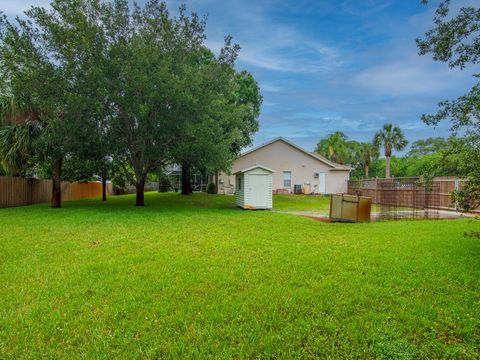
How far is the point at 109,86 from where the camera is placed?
42.8 feet

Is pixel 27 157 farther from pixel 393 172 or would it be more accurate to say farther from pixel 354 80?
pixel 393 172

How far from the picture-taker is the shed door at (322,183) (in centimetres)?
2988

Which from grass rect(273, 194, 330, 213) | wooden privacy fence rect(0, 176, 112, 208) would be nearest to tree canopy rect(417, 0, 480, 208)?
Answer: grass rect(273, 194, 330, 213)

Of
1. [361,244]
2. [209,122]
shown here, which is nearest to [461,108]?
[361,244]

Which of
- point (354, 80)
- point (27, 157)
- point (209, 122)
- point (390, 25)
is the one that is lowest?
point (27, 157)

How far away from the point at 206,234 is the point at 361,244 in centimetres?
384

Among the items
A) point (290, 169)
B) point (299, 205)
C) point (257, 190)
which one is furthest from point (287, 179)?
point (257, 190)

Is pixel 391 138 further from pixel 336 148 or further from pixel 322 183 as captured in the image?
pixel 322 183

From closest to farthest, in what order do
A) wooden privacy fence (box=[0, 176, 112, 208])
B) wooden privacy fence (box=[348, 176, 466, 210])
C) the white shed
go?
wooden privacy fence (box=[0, 176, 112, 208]), wooden privacy fence (box=[348, 176, 466, 210]), the white shed

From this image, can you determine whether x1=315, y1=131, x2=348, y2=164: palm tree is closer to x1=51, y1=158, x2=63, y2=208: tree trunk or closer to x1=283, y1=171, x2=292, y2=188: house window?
x1=283, y1=171, x2=292, y2=188: house window

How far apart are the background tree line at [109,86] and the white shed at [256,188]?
189cm

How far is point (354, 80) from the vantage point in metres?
18.0

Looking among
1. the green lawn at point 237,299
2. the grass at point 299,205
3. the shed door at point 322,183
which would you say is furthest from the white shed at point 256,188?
the shed door at point 322,183

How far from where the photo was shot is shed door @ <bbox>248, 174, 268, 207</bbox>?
1659cm
